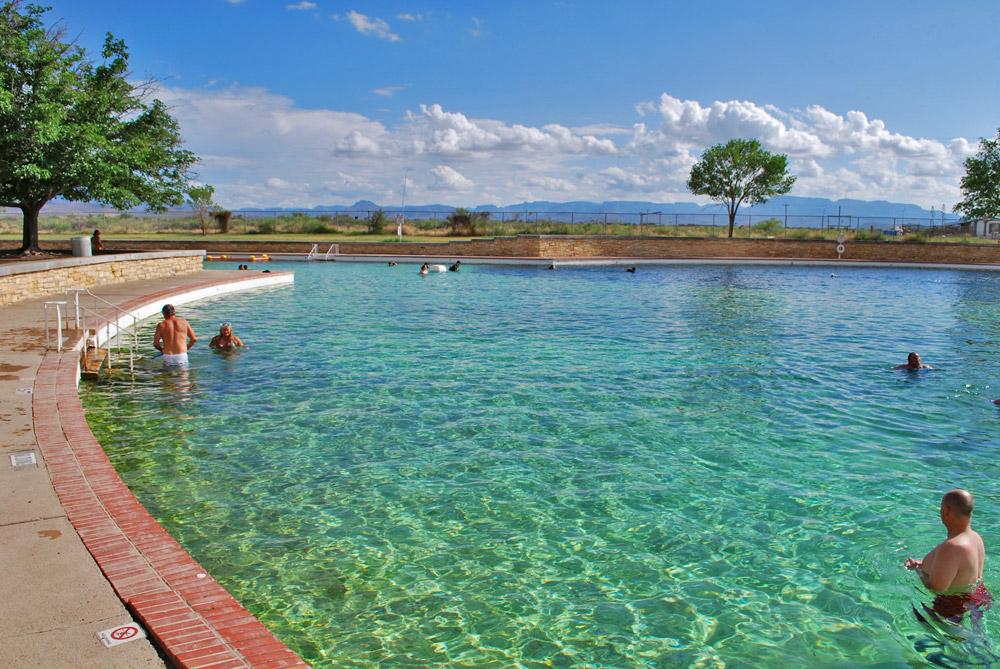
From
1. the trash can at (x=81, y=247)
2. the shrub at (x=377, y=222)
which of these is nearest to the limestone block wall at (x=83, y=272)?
the trash can at (x=81, y=247)

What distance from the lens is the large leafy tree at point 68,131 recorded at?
1830 cm

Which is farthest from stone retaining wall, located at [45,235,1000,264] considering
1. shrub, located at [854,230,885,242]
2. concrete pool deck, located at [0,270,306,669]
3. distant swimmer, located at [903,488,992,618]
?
distant swimmer, located at [903,488,992,618]

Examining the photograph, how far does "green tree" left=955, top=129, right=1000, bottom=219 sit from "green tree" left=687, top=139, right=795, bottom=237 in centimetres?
1117

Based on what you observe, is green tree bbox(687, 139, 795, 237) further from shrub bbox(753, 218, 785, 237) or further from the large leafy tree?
the large leafy tree

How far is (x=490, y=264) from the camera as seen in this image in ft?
115

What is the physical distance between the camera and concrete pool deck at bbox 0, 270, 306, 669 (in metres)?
3.34

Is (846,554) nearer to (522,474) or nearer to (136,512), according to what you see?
(522,474)

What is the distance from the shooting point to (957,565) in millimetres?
4805

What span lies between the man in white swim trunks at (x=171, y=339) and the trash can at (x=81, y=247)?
11.3 meters

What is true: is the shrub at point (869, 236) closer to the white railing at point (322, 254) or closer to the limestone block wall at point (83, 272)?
the white railing at point (322, 254)

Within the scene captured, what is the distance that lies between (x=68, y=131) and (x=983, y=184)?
51.6 meters

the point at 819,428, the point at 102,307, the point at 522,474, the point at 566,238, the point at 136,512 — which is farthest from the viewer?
the point at 566,238

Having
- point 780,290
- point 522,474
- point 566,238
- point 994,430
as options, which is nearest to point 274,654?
point 522,474

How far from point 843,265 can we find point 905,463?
31.4 m
